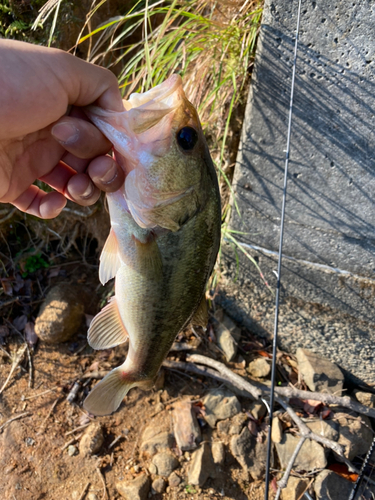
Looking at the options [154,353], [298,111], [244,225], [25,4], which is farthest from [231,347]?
[25,4]

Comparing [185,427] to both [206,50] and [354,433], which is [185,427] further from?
[206,50]

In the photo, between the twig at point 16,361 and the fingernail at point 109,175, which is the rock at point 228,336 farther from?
the fingernail at point 109,175

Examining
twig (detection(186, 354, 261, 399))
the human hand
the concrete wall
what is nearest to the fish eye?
the human hand

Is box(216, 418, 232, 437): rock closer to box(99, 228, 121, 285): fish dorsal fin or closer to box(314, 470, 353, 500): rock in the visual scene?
box(314, 470, 353, 500): rock

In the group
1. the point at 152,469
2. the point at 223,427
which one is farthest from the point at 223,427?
the point at 152,469

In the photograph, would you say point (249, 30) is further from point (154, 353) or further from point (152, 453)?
point (152, 453)
